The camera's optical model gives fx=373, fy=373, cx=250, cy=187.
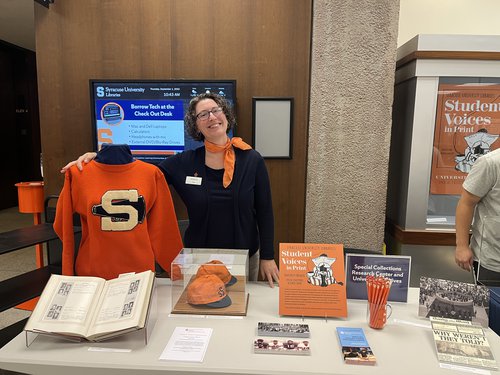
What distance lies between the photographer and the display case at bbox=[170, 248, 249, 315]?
136 centimetres

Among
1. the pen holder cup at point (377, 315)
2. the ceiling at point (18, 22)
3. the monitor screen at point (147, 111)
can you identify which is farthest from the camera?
the ceiling at point (18, 22)

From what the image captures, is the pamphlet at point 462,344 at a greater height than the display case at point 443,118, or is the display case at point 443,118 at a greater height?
the display case at point 443,118

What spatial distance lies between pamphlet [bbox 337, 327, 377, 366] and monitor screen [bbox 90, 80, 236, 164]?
2.08 meters

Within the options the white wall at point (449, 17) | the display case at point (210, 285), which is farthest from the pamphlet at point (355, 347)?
the white wall at point (449, 17)

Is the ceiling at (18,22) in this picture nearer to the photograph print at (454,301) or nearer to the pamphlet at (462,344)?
the photograph print at (454,301)

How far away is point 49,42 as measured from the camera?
3061 millimetres

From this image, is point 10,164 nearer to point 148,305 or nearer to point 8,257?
point 8,257

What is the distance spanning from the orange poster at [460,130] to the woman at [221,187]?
5.58 feet

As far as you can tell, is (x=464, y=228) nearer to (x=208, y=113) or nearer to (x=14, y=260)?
(x=208, y=113)

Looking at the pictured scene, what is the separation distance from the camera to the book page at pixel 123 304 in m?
1.15

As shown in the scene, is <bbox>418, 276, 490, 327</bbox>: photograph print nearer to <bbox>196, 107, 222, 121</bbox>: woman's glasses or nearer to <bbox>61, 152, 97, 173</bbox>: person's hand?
<bbox>196, 107, 222, 121</bbox>: woman's glasses

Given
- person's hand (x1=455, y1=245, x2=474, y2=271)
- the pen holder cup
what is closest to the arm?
person's hand (x1=455, y1=245, x2=474, y2=271)

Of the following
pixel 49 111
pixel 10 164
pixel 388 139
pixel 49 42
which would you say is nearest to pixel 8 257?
pixel 49 111

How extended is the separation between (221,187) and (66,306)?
84cm
